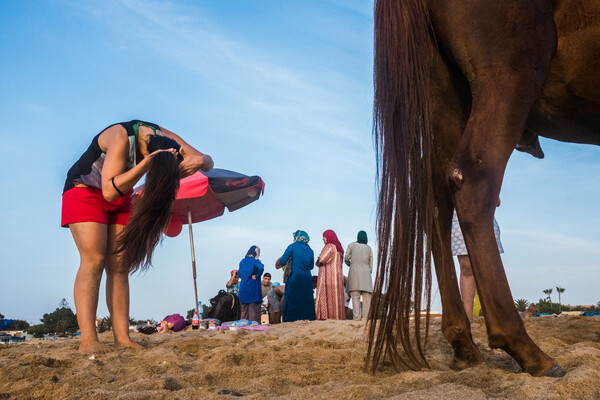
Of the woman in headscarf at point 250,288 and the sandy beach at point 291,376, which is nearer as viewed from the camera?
the sandy beach at point 291,376

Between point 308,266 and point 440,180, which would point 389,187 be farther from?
point 308,266

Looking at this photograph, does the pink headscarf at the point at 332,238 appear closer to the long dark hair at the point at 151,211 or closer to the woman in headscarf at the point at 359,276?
the woman in headscarf at the point at 359,276

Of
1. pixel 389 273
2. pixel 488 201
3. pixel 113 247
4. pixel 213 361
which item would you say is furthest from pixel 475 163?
pixel 113 247

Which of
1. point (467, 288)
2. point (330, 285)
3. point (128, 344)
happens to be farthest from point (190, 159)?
point (330, 285)

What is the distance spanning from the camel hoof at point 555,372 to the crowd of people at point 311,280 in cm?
678

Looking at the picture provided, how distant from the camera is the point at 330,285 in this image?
925cm

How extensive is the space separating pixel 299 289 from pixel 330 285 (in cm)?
72

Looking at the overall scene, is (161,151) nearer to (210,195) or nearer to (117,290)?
(117,290)

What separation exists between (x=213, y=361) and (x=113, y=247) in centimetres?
153

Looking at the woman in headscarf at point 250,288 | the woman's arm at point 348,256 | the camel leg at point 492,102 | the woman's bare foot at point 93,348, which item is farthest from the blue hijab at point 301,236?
the camel leg at point 492,102

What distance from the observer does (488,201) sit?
2.24 meters

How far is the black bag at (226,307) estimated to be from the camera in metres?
8.80

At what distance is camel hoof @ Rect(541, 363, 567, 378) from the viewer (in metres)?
2.01

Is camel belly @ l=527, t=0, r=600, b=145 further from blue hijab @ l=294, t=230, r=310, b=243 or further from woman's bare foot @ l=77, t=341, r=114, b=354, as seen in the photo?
blue hijab @ l=294, t=230, r=310, b=243
